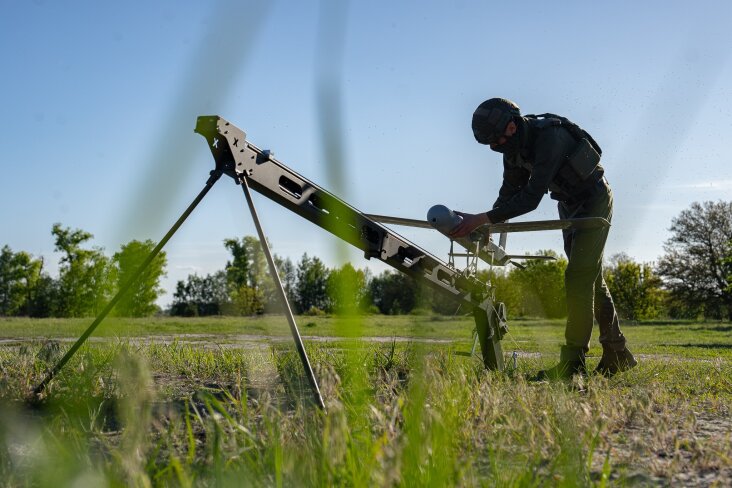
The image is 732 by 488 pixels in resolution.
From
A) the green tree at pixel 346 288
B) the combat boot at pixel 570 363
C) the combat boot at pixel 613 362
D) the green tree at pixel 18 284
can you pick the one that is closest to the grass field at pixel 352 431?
the green tree at pixel 346 288

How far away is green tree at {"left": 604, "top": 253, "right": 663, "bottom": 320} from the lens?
47.7 metres

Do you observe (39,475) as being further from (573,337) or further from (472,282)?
(573,337)


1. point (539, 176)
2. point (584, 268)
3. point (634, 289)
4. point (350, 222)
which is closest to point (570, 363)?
point (584, 268)

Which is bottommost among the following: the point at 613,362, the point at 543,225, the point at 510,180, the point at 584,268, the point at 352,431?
the point at 352,431

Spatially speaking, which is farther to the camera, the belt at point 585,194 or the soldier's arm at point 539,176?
the belt at point 585,194

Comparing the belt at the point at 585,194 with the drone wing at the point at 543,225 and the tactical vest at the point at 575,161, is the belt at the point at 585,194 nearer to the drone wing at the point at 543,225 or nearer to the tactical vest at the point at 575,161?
the tactical vest at the point at 575,161

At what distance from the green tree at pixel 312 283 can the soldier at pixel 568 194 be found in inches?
47.0

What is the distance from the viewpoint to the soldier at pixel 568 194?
5641mm

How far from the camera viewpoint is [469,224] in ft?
17.4

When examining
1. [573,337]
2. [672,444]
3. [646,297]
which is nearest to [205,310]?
[646,297]

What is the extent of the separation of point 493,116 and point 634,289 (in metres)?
47.5

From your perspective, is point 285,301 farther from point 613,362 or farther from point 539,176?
point 613,362

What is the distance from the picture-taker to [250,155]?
4.24 meters

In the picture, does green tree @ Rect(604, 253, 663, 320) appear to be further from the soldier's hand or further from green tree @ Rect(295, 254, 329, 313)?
the soldier's hand
